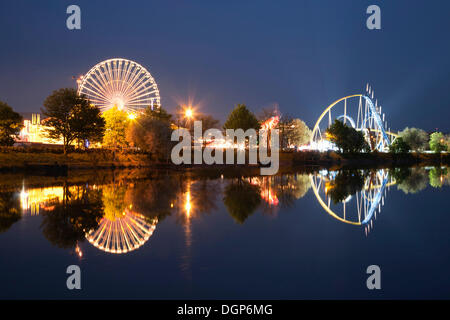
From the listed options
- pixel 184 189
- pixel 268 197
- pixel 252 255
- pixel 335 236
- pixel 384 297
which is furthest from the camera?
pixel 184 189

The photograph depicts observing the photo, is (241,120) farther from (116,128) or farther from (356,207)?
(356,207)

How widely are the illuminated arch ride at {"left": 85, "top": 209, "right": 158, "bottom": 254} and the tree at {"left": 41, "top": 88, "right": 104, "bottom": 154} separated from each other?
1623 inches

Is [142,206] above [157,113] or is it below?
below

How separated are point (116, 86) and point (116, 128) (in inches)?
249

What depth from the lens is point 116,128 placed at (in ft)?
207

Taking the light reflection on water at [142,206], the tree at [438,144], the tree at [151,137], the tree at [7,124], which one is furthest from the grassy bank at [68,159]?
the tree at [438,144]

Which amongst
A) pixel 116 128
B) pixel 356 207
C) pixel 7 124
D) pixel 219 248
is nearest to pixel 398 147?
pixel 116 128

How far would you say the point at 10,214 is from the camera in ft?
55.7

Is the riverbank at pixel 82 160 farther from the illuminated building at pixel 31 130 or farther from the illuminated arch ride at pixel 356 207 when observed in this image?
the illuminated building at pixel 31 130

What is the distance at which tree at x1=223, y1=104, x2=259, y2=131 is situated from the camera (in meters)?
79.8

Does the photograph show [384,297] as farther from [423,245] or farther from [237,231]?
[237,231]
